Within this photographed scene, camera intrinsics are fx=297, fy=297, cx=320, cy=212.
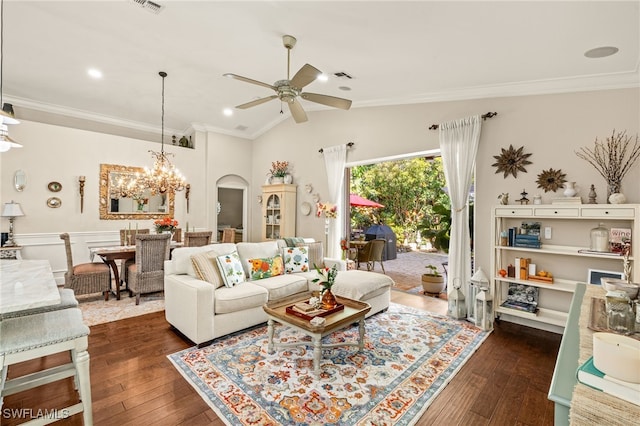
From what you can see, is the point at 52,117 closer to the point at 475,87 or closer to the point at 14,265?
the point at 14,265

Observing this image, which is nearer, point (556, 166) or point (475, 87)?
point (556, 166)

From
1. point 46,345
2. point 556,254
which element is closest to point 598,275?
point 556,254

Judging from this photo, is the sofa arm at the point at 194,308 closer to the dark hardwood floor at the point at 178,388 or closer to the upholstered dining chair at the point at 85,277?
the dark hardwood floor at the point at 178,388

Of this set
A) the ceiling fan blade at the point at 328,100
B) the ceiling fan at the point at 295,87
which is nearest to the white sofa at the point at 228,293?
the ceiling fan at the point at 295,87

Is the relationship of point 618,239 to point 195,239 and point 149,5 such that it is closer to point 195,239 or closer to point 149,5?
point 149,5

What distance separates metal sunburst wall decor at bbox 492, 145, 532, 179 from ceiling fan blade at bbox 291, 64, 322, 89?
2.73 meters

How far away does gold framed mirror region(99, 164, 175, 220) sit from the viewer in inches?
232

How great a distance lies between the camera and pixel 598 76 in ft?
10.7

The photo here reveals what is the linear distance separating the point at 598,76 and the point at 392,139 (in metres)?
2.54

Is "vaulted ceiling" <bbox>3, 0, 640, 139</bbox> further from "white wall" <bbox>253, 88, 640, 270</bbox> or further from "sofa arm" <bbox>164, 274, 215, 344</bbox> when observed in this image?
"sofa arm" <bbox>164, 274, 215, 344</bbox>

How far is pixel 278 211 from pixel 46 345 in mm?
4987

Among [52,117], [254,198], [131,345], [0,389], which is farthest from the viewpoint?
[254,198]

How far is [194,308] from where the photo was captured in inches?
118

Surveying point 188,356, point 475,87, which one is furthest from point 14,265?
point 475,87
